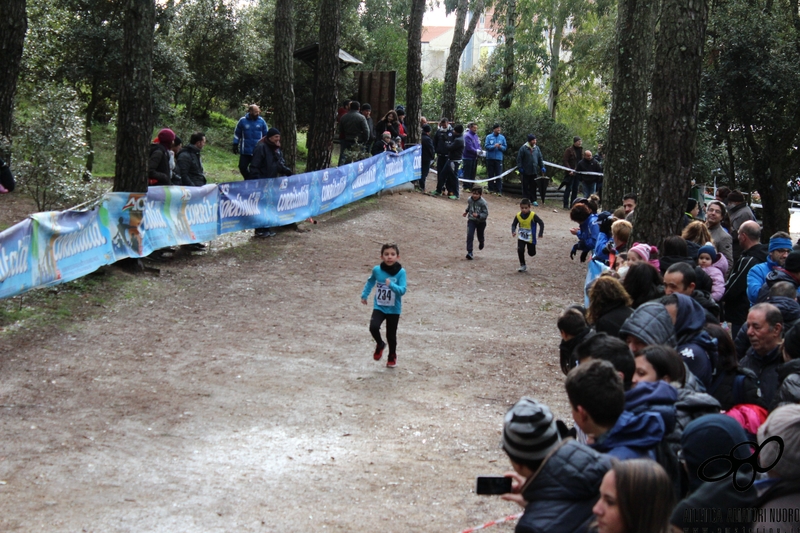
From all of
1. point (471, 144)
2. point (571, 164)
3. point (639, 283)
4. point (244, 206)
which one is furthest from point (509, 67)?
point (639, 283)

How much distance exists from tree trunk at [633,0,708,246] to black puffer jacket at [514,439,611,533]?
8693mm

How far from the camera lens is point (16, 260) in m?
9.95

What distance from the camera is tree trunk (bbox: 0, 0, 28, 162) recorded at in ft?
46.7

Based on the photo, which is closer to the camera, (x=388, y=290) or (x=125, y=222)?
(x=388, y=290)

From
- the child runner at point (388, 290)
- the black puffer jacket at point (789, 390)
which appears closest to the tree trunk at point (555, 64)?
the child runner at point (388, 290)

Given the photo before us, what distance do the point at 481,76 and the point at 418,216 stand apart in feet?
85.2

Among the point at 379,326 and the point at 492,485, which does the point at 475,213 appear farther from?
the point at 492,485

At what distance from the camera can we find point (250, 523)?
6000mm

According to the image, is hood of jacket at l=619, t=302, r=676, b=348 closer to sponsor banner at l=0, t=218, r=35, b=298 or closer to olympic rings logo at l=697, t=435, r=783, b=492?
olympic rings logo at l=697, t=435, r=783, b=492

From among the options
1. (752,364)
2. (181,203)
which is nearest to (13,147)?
(181,203)

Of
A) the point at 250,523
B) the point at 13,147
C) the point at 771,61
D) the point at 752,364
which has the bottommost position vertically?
the point at 250,523

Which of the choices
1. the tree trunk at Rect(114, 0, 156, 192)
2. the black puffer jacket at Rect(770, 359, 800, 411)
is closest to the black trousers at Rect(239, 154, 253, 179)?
the tree trunk at Rect(114, 0, 156, 192)

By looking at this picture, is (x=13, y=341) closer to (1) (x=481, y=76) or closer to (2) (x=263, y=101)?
(2) (x=263, y=101)

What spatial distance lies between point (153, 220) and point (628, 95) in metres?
9.74
